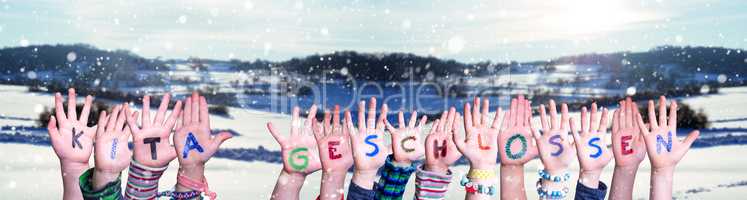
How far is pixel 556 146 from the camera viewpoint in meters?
4.36

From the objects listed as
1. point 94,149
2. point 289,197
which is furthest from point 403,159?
point 94,149

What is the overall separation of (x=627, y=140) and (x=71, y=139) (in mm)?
2916

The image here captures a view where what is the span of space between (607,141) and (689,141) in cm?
40

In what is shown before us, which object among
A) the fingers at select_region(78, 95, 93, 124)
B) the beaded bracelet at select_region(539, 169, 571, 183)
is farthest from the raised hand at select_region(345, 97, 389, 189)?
the fingers at select_region(78, 95, 93, 124)

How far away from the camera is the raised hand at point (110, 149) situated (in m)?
4.39

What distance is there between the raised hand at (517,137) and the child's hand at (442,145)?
283 mm

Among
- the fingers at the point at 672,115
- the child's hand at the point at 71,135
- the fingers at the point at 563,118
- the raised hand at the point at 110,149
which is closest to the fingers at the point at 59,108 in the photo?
the child's hand at the point at 71,135

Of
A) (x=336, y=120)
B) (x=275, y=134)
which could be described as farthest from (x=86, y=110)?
(x=336, y=120)

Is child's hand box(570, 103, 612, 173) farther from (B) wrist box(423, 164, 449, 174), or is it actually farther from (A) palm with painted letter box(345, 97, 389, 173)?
(A) palm with painted letter box(345, 97, 389, 173)

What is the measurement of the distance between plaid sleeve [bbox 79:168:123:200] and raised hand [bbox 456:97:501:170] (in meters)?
1.76

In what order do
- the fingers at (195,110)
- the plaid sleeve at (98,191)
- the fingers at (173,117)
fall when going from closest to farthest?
1. the plaid sleeve at (98,191)
2. the fingers at (173,117)
3. the fingers at (195,110)

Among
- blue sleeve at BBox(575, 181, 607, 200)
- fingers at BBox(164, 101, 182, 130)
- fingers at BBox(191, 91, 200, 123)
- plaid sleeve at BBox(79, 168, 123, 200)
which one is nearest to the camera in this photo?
blue sleeve at BBox(575, 181, 607, 200)

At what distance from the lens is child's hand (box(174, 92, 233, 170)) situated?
176 inches

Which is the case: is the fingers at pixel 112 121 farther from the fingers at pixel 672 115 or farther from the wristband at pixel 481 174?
the fingers at pixel 672 115
